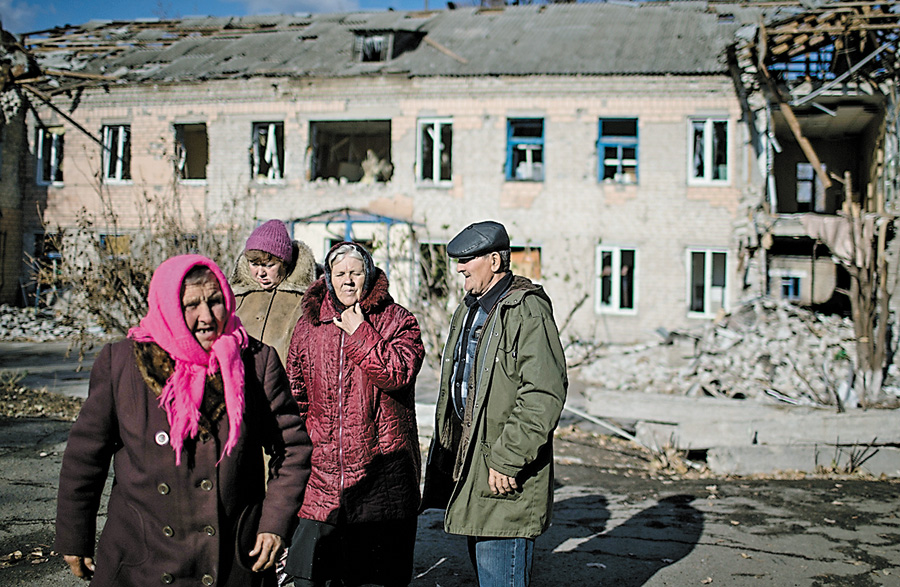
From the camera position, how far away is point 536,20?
19.5 m

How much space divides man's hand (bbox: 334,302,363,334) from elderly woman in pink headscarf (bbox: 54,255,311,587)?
3.09ft

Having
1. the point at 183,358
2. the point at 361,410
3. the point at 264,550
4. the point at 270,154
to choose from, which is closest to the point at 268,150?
the point at 270,154

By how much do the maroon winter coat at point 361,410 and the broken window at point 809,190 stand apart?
19.4 metres

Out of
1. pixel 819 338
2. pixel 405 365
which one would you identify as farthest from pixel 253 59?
pixel 405 365

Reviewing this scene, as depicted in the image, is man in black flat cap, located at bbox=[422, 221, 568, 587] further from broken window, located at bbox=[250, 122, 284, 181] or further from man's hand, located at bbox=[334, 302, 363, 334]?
broken window, located at bbox=[250, 122, 284, 181]

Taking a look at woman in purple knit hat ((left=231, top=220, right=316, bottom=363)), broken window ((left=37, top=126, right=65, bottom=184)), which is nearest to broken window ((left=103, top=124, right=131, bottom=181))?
broken window ((left=37, top=126, right=65, bottom=184))

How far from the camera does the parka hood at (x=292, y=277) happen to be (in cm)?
381

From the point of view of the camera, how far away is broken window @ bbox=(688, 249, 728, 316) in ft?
53.7

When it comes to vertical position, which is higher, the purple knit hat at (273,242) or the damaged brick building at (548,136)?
the damaged brick building at (548,136)

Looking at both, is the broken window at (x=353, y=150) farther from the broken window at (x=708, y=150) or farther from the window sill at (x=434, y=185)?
the broken window at (x=708, y=150)

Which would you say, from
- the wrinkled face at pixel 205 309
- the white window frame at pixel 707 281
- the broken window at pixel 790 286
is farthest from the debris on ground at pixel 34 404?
the broken window at pixel 790 286

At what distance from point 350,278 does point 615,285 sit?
46.5 feet

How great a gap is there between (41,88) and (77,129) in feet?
5.32

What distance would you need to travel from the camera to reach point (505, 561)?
2.89 metres
